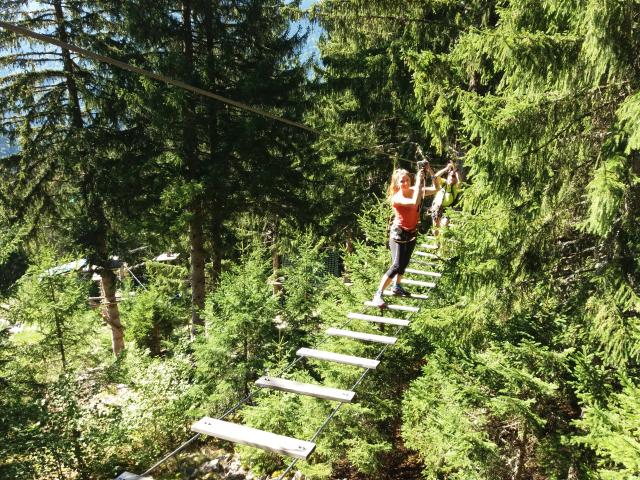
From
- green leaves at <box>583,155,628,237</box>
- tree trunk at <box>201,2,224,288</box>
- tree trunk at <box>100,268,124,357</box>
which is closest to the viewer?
green leaves at <box>583,155,628,237</box>

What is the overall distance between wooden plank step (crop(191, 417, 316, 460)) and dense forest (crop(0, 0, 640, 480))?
32.0 inches

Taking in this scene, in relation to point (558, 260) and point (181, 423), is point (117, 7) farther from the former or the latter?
point (558, 260)

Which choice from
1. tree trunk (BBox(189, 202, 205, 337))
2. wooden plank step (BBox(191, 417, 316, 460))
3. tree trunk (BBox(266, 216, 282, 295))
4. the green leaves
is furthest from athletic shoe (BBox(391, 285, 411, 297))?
tree trunk (BBox(189, 202, 205, 337))

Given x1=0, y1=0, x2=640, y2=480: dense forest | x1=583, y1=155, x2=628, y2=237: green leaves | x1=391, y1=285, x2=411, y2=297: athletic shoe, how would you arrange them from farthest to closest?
x1=391, y1=285, x2=411, y2=297: athletic shoe
x1=0, y1=0, x2=640, y2=480: dense forest
x1=583, y1=155, x2=628, y2=237: green leaves

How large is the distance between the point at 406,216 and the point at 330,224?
23.8 feet

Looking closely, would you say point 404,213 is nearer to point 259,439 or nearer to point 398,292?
point 398,292

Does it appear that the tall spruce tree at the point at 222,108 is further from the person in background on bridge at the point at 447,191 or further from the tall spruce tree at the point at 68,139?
the person in background on bridge at the point at 447,191

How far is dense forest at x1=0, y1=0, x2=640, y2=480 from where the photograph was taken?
14.9 ft

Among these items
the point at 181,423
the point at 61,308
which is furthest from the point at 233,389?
the point at 61,308

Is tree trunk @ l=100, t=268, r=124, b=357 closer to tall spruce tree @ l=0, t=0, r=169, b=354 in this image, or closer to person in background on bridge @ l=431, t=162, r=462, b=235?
tall spruce tree @ l=0, t=0, r=169, b=354

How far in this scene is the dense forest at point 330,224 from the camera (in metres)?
4.54

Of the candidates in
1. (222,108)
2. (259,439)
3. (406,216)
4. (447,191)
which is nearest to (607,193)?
(406,216)

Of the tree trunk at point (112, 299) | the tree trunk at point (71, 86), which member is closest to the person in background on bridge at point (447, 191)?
the tree trunk at point (112, 299)

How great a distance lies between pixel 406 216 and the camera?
20.3 feet
